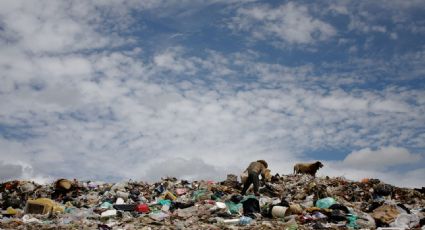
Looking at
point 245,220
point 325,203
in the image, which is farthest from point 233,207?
point 325,203

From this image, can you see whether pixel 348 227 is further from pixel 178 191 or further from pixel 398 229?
pixel 178 191

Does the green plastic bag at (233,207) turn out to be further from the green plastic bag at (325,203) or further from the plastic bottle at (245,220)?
the green plastic bag at (325,203)

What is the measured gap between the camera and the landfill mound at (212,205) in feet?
30.6

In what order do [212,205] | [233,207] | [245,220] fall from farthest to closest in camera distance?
1. [212,205]
2. [233,207]
3. [245,220]

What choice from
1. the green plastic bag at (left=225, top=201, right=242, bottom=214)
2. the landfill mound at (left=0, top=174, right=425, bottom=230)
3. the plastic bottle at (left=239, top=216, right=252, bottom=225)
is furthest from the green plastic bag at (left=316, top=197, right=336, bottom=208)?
the plastic bottle at (left=239, top=216, right=252, bottom=225)

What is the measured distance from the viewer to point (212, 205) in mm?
11016

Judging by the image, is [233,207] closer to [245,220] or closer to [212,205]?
[212,205]

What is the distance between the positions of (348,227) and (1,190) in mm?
12408

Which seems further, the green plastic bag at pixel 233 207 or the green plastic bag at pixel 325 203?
the green plastic bag at pixel 325 203

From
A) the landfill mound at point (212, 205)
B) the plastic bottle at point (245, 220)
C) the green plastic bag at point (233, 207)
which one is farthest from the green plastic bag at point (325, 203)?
the plastic bottle at point (245, 220)

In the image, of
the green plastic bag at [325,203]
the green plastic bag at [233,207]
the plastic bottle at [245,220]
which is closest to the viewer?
the plastic bottle at [245,220]

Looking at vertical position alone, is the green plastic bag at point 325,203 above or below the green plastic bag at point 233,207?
above

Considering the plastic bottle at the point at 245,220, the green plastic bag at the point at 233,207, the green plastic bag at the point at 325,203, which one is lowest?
the plastic bottle at the point at 245,220

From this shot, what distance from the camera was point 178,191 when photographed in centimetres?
1409
